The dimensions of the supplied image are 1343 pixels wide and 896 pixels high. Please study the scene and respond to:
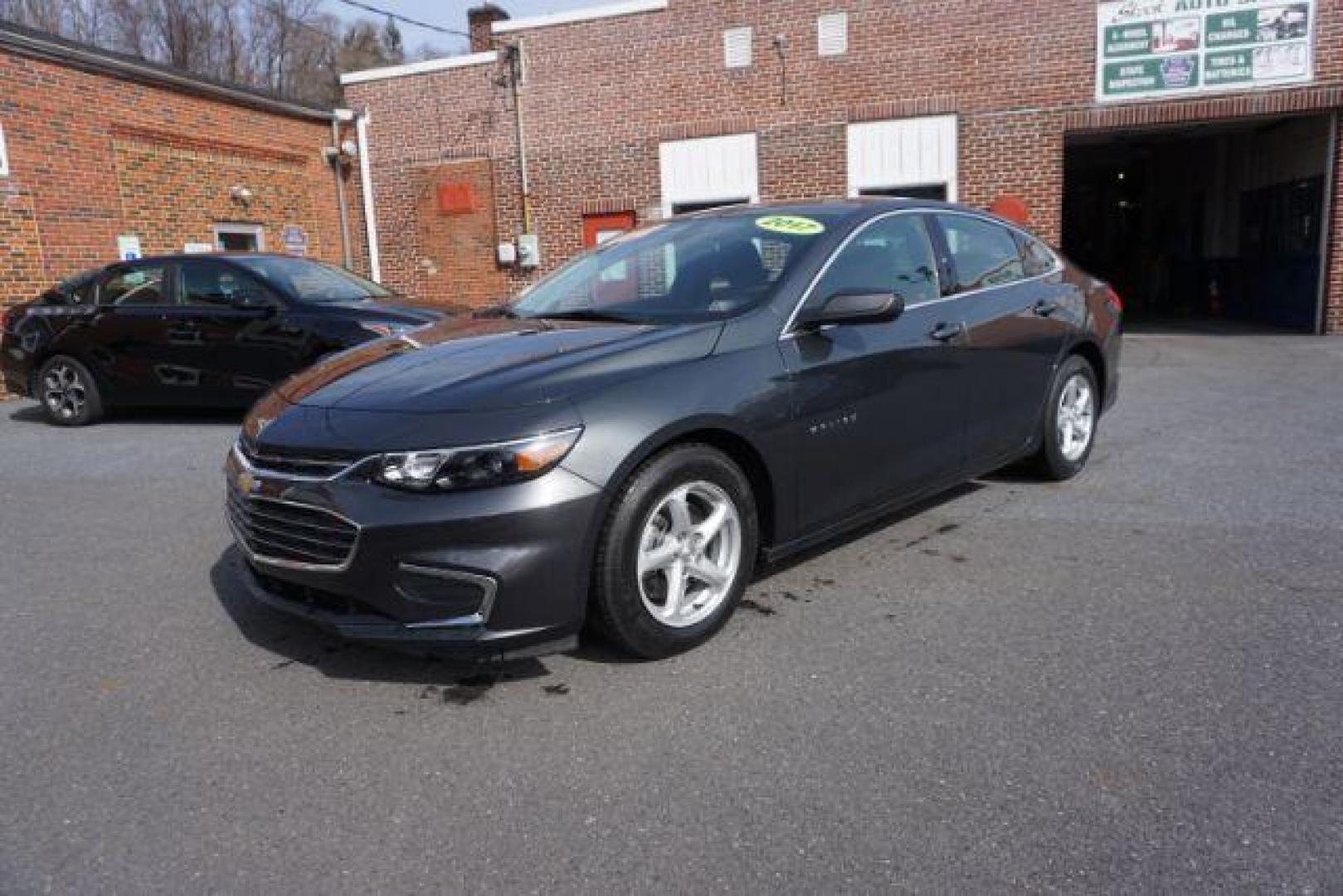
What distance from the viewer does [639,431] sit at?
9.80 feet

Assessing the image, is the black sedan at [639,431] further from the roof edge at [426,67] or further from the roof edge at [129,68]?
the roof edge at [426,67]

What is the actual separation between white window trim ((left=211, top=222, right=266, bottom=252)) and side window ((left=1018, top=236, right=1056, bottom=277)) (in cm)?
1197

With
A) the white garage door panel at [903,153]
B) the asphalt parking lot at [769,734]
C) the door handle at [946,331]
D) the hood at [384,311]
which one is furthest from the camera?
the white garage door panel at [903,153]

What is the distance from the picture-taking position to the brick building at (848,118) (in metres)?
12.3

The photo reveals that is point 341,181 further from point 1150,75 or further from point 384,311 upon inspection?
point 1150,75

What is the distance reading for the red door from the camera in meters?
15.0

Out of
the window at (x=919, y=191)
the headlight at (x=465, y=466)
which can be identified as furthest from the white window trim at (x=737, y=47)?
the headlight at (x=465, y=466)

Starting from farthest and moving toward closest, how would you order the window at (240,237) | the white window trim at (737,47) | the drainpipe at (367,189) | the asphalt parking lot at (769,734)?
the drainpipe at (367,189) → the window at (240,237) → the white window trim at (737,47) → the asphalt parking lot at (769,734)

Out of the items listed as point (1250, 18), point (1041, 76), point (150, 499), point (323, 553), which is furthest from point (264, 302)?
point (1250, 18)

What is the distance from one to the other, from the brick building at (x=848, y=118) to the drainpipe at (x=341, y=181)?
457 mm

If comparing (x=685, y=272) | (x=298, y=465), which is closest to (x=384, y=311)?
(x=685, y=272)

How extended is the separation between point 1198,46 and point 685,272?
37.3ft

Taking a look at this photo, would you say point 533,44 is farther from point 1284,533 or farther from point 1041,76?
point 1284,533

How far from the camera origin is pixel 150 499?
5754 millimetres
